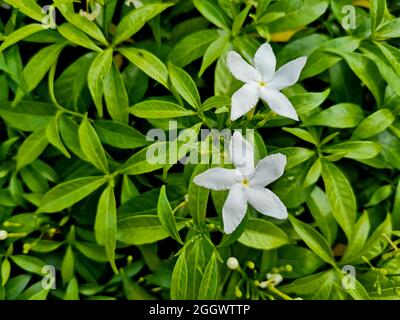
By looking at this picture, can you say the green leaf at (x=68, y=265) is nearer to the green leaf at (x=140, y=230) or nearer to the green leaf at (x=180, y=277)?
the green leaf at (x=140, y=230)

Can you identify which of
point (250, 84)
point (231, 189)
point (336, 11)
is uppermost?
point (336, 11)

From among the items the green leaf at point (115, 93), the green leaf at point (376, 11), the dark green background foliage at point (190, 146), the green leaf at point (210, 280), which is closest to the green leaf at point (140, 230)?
the dark green background foliage at point (190, 146)

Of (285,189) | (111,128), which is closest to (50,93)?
(111,128)

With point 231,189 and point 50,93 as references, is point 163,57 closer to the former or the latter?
point 50,93

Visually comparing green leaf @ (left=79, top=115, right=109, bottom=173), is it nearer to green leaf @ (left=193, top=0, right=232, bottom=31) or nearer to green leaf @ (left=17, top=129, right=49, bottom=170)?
green leaf @ (left=17, top=129, right=49, bottom=170)

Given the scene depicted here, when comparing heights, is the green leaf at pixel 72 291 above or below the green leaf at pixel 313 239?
below

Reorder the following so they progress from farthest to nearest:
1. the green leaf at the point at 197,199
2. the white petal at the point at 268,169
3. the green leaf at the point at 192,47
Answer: the green leaf at the point at 192,47
the green leaf at the point at 197,199
the white petal at the point at 268,169
